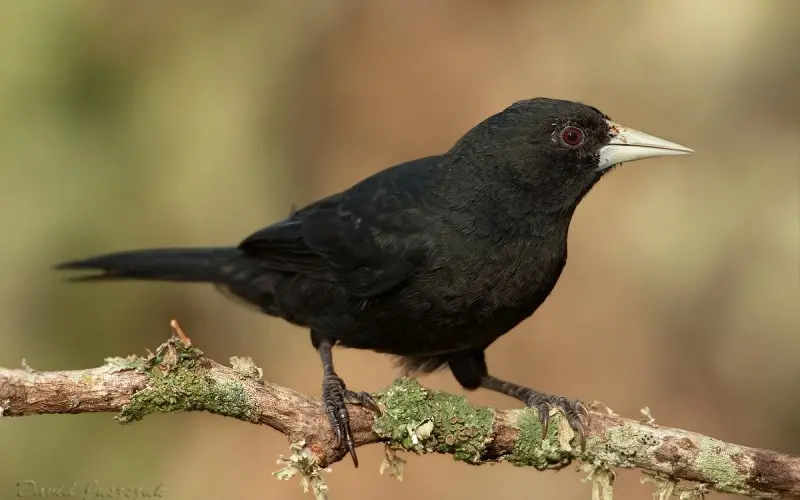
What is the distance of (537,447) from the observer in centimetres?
363

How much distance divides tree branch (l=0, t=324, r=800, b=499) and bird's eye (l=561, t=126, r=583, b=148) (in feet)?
3.69

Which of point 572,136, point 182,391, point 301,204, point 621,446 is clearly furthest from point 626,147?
point 301,204

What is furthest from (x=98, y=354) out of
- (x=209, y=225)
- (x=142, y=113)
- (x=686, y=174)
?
(x=686, y=174)

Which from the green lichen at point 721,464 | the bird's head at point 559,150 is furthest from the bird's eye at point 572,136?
the green lichen at point 721,464

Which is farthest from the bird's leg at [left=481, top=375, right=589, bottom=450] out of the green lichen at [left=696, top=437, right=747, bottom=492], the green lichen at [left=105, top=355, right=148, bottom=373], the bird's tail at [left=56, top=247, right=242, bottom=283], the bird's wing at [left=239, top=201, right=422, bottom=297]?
the bird's tail at [left=56, top=247, right=242, bottom=283]

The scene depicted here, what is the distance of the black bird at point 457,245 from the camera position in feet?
12.5

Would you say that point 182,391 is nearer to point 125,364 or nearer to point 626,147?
point 125,364

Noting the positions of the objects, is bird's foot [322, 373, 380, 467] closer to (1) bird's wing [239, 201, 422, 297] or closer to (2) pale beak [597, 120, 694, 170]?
(1) bird's wing [239, 201, 422, 297]

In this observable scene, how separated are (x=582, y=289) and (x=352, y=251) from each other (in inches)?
130

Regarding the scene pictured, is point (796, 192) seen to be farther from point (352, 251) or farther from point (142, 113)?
point (142, 113)

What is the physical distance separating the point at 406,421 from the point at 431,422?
0.33 feet

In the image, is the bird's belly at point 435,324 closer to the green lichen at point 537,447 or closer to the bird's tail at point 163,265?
the green lichen at point 537,447
